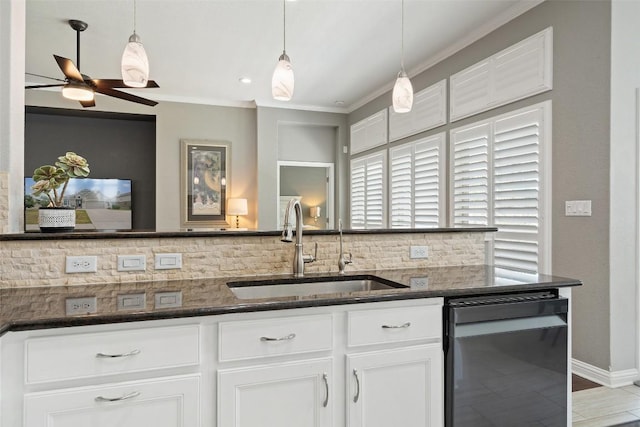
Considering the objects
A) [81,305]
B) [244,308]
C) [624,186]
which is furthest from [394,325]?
[624,186]

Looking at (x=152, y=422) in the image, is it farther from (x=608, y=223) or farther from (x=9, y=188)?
(x=608, y=223)

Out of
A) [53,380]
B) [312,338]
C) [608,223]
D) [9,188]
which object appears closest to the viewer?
[53,380]

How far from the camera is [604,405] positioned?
2451 millimetres

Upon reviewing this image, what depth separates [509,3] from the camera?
340 centimetres

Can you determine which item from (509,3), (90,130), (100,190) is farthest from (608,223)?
(90,130)

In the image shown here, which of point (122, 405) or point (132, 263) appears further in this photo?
point (132, 263)

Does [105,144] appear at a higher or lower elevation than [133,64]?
higher

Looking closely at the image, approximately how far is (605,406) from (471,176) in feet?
7.26

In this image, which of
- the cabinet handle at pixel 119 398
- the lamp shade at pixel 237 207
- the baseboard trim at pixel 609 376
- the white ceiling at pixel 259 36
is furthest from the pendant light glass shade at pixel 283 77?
the lamp shade at pixel 237 207

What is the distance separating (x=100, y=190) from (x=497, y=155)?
17.3 feet

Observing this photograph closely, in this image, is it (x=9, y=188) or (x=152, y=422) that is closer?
(x=152, y=422)

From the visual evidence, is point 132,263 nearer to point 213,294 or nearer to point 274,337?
point 213,294

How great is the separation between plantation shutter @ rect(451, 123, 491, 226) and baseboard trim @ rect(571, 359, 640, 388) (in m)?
1.44

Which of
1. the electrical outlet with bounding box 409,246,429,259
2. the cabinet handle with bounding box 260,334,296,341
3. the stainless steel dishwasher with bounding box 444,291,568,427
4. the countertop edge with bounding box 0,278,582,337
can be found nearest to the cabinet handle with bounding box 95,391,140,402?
the countertop edge with bounding box 0,278,582,337
